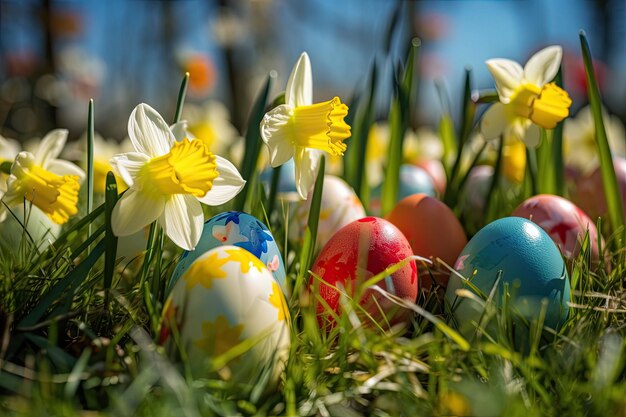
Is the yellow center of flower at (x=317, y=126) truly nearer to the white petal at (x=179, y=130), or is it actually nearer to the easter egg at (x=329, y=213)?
the white petal at (x=179, y=130)

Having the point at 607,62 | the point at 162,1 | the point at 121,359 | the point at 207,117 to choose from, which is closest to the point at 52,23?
the point at 162,1

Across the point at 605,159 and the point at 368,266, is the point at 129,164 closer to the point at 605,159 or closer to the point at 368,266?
the point at 368,266

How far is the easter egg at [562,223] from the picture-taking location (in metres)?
1.07

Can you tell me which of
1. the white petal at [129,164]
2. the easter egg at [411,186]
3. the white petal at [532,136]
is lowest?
the easter egg at [411,186]

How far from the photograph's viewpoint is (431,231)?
1093 mm

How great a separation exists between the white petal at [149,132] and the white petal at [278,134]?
0.47ft

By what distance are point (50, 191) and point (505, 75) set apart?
2.76 ft

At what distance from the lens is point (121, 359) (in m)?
0.73

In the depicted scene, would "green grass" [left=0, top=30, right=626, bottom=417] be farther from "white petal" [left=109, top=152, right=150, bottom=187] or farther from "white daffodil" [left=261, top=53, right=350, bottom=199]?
"white daffodil" [left=261, top=53, right=350, bottom=199]

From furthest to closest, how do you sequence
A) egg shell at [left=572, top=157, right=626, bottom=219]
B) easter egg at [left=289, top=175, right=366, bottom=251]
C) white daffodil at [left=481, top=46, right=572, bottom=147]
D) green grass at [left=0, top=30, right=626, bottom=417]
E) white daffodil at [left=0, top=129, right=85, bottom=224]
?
1. egg shell at [left=572, top=157, right=626, bottom=219]
2. easter egg at [left=289, top=175, right=366, bottom=251]
3. white daffodil at [left=481, top=46, right=572, bottom=147]
4. white daffodil at [left=0, top=129, right=85, bottom=224]
5. green grass at [left=0, top=30, right=626, bottom=417]

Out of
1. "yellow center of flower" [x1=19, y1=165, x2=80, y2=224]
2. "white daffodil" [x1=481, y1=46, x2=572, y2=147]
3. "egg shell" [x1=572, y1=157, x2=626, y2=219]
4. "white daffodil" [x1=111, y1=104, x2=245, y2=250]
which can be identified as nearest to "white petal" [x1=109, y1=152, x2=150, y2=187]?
"white daffodil" [x1=111, y1=104, x2=245, y2=250]

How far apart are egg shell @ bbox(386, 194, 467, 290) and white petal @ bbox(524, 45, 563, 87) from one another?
1.00 ft

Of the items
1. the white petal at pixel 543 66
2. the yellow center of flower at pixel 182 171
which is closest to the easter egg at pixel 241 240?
the yellow center of flower at pixel 182 171

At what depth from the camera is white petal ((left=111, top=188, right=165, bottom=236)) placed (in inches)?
31.0
